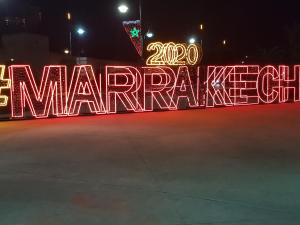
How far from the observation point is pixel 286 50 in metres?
30.1

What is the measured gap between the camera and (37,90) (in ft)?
56.2

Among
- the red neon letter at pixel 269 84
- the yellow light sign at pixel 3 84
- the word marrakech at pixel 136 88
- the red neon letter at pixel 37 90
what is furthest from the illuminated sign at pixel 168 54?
the yellow light sign at pixel 3 84

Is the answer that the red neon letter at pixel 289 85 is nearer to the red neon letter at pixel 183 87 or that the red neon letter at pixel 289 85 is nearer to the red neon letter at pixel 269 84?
the red neon letter at pixel 269 84

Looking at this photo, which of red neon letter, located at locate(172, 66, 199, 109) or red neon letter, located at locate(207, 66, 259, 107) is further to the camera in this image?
red neon letter, located at locate(207, 66, 259, 107)

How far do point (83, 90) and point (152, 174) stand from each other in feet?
31.9

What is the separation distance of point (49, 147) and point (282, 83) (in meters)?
13.3

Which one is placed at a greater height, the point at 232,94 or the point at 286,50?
the point at 286,50

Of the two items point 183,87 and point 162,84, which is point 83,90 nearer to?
point 162,84

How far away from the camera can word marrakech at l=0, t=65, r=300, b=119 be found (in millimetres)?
17234

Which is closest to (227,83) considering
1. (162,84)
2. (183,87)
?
(183,87)

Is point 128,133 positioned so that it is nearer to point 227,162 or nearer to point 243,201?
point 227,162

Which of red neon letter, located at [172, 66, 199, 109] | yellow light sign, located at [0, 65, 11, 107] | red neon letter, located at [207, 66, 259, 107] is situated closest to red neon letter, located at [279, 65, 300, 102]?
red neon letter, located at [207, 66, 259, 107]

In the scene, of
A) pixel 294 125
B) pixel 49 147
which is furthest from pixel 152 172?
pixel 294 125

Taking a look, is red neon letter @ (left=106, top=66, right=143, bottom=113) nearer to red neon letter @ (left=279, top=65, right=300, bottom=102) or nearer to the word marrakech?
the word marrakech
